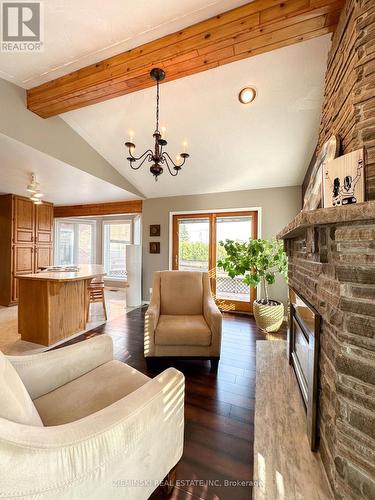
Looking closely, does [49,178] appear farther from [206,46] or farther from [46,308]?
[206,46]

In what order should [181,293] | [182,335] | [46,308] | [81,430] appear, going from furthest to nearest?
[46,308]
[181,293]
[182,335]
[81,430]

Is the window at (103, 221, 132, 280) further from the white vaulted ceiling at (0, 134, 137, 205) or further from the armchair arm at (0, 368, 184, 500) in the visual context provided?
the armchair arm at (0, 368, 184, 500)

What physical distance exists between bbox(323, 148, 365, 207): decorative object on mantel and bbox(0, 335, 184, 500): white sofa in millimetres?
1223

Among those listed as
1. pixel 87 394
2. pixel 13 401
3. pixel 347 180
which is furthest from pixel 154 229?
pixel 13 401

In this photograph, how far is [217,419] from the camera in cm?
154

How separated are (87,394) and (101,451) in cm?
48

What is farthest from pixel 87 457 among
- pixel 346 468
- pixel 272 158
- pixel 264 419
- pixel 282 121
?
pixel 272 158

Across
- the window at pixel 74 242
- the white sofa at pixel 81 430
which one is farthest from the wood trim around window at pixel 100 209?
the white sofa at pixel 81 430

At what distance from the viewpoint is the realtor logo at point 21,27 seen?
5.17 ft

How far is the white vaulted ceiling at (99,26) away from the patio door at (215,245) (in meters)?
2.88

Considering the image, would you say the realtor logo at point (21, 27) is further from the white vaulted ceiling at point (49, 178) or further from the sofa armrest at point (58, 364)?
the sofa armrest at point (58, 364)

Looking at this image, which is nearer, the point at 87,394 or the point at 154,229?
the point at 87,394

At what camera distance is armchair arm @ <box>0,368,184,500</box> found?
0.59 m

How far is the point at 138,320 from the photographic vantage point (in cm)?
359
